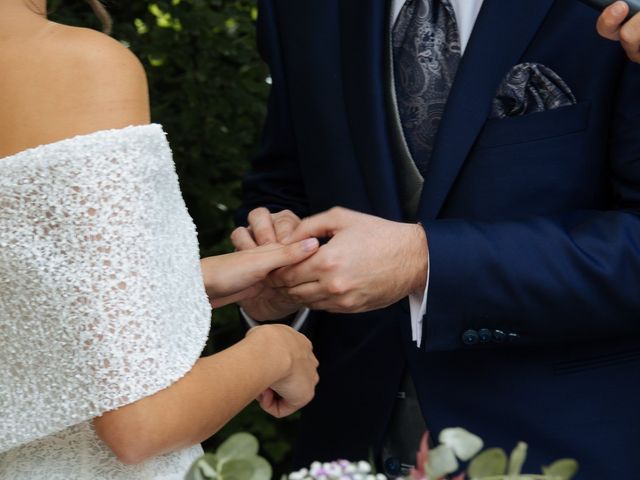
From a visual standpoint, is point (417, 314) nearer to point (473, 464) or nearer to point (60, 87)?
point (60, 87)

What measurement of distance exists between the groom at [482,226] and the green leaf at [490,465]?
1.14 m

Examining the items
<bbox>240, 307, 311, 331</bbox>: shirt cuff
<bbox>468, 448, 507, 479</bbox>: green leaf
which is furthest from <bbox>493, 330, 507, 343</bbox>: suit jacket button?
<bbox>468, 448, 507, 479</bbox>: green leaf

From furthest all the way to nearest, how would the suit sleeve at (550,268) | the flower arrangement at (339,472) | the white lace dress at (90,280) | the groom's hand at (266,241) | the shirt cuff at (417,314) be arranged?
the groom's hand at (266,241) < the shirt cuff at (417,314) < the suit sleeve at (550,268) < the white lace dress at (90,280) < the flower arrangement at (339,472)

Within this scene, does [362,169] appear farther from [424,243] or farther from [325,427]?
[325,427]

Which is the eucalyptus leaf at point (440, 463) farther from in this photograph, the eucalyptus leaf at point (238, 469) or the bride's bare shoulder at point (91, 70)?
the bride's bare shoulder at point (91, 70)

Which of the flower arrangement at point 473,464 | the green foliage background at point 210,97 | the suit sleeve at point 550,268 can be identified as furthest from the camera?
the green foliage background at point 210,97

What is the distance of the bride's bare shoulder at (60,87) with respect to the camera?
5.57 feet

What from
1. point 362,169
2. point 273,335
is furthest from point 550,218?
point 273,335

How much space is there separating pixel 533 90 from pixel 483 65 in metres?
0.13

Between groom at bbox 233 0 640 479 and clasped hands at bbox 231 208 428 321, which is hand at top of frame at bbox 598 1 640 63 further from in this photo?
clasped hands at bbox 231 208 428 321

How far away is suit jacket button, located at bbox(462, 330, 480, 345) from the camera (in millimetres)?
2410

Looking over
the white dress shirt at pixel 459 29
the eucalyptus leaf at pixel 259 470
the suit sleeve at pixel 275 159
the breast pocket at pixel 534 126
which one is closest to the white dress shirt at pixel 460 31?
the white dress shirt at pixel 459 29

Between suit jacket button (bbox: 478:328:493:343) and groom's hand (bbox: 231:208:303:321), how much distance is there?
44 centimetres

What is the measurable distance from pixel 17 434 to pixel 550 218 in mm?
1260
